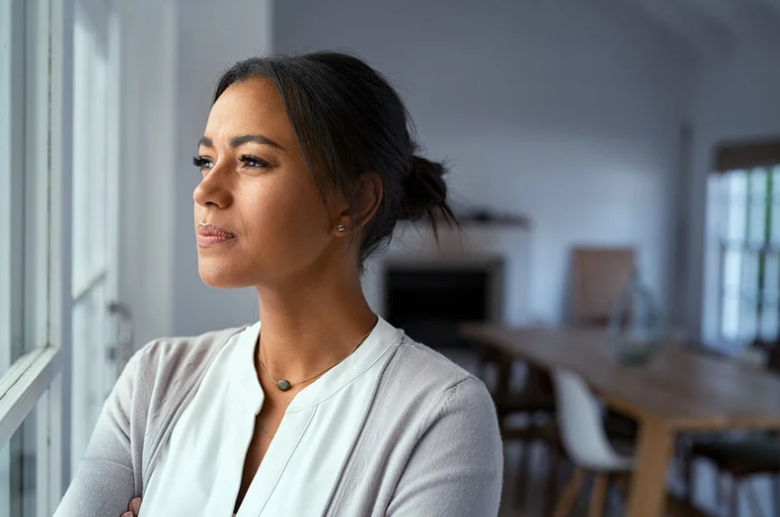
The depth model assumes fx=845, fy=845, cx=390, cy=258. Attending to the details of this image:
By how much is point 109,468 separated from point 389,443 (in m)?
0.39

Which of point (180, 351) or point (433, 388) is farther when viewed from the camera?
point (180, 351)

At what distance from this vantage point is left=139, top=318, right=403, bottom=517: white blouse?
1070 mm

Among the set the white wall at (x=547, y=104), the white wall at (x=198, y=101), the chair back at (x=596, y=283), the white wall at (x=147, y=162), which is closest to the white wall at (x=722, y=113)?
the white wall at (x=547, y=104)

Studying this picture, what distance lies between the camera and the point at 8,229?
1.24 metres

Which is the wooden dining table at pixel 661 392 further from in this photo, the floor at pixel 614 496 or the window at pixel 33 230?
the window at pixel 33 230

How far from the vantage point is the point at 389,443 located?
1.06 meters

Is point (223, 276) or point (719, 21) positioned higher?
point (719, 21)

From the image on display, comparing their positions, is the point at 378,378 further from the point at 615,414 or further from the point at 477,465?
the point at 615,414

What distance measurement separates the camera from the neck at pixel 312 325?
1174 millimetres

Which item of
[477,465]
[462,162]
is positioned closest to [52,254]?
[477,465]

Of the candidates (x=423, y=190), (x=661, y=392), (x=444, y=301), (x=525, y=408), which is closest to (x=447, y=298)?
(x=444, y=301)

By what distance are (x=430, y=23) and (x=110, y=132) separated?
212 inches

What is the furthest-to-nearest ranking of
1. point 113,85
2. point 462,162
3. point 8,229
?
point 462,162 < point 113,85 < point 8,229

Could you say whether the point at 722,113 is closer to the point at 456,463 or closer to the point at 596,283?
the point at 596,283
